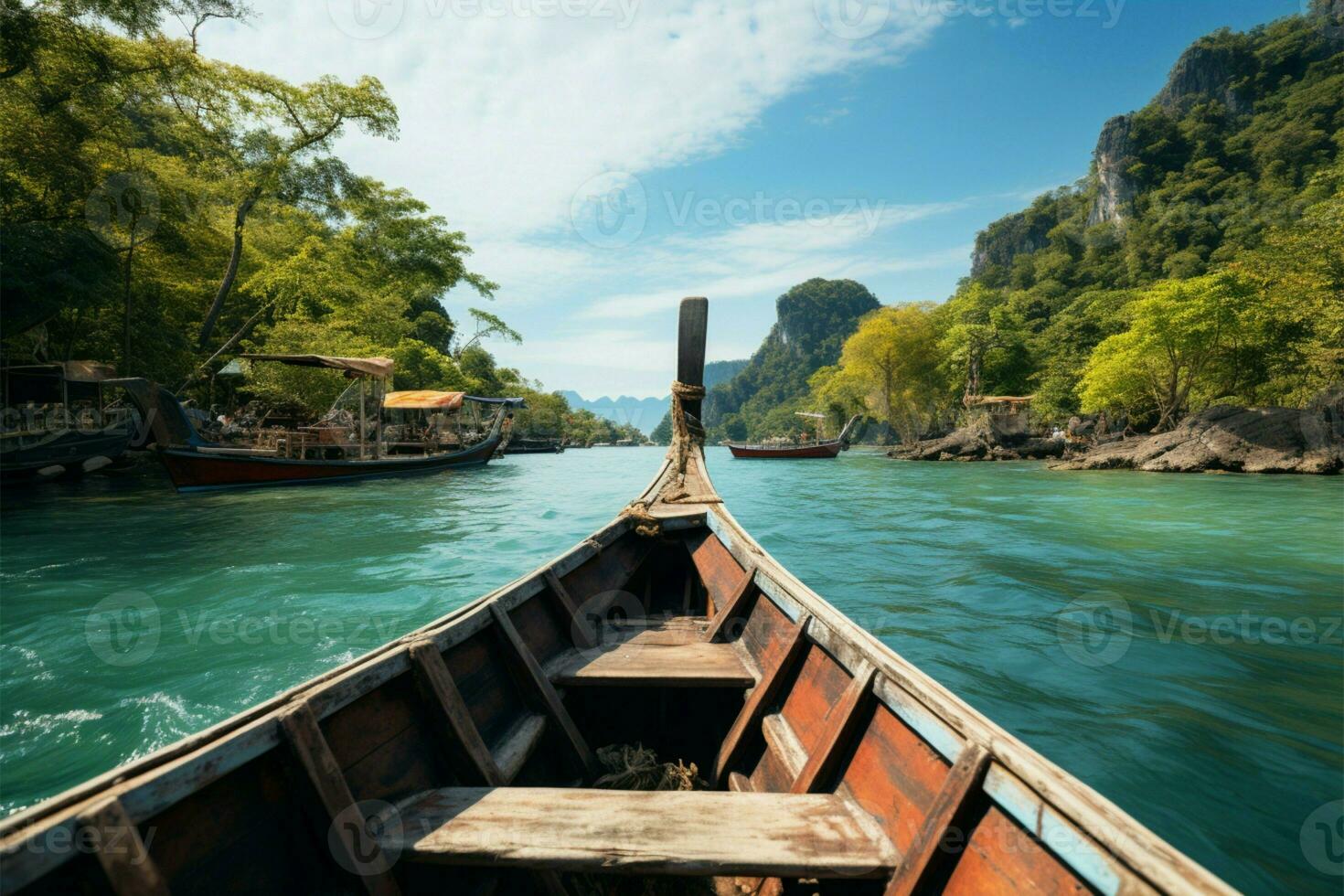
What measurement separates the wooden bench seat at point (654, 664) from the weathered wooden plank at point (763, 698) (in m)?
0.16

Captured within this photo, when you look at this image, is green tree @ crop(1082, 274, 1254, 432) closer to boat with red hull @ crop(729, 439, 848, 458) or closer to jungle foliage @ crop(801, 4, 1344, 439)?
jungle foliage @ crop(801, 4, 1344, 439)

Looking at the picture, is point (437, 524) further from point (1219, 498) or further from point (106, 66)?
point (1219, 498)

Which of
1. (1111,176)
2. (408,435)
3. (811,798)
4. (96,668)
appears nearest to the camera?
(811,798)

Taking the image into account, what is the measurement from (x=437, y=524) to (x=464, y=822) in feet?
34.9

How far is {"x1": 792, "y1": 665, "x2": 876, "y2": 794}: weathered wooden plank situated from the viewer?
2.20 metres

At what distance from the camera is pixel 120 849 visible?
1.23 m

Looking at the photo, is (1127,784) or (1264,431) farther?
(1264,431)

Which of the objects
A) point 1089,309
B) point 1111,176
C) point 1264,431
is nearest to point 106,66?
point 1264,431

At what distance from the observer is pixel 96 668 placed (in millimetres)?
4699

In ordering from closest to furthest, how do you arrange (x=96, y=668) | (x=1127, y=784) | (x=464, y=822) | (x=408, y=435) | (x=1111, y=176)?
(x=464, y=822) → (x=1127, y=784) → (x=96, y=668) → (x=408, y=435) → (x=1111, y=176)

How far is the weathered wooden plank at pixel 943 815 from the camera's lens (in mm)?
1616

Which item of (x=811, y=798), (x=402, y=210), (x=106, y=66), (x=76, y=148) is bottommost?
(x=811, y=798)

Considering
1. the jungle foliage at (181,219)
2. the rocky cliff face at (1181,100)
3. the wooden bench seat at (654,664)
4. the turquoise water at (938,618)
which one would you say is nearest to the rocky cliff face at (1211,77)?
the rocky cliff face at (1181,100)

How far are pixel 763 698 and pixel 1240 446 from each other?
30.1 meters
